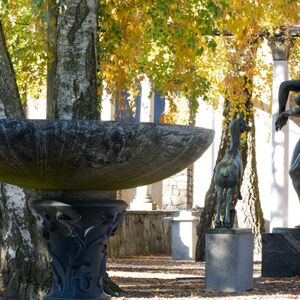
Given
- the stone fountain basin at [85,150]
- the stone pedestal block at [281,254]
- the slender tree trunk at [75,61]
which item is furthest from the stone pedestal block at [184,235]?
the stone fountain basin at [85,150]

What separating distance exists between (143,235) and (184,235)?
3.84 meters

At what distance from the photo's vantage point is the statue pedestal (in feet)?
47.6

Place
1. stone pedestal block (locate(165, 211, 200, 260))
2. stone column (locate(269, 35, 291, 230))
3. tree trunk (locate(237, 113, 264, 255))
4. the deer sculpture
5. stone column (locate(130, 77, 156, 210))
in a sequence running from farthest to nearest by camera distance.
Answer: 1. stone column (locate(130, 77, 156, 210))
2. tree trunk (locate(237, 113, 264, 255))
3. stone pedestal block (locate(165, 211, 200, 260))
4. stone column (locate(269, 35, 291, 230))
5. the deer sculpture

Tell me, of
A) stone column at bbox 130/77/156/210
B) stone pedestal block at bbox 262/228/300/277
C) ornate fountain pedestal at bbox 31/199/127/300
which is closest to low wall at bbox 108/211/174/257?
stone column at bbox 130/77/156/210

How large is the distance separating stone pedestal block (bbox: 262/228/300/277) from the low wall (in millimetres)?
9926

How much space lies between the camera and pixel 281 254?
16781 mm

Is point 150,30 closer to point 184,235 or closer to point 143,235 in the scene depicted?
Answer: point 184,235

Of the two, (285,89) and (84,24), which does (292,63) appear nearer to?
(285,89)

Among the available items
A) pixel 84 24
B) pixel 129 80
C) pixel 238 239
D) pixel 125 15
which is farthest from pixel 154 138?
pixel 129 80

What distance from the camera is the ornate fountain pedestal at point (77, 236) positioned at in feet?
24.2

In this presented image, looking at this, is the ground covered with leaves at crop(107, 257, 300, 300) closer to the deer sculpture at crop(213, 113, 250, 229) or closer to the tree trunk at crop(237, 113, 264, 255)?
the deer sculpture at crop(213, 113, 250, 229)

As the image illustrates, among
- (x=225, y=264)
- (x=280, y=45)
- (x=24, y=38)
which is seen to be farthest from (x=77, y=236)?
(x=280, y=45)

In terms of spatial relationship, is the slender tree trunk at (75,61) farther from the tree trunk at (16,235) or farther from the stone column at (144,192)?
the stone column at (144,192)

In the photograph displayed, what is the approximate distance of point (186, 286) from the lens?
601 inches
